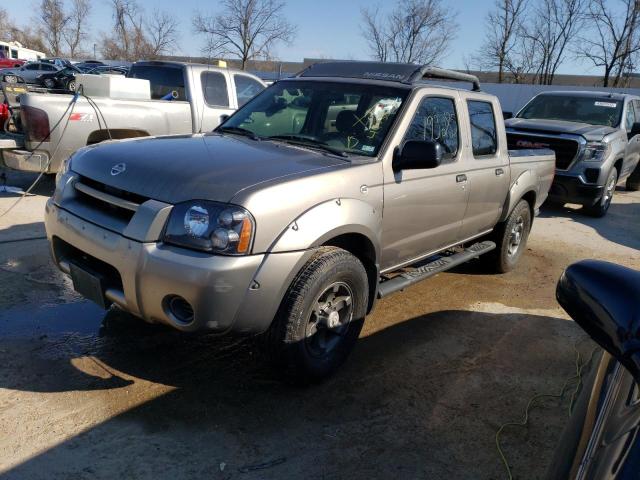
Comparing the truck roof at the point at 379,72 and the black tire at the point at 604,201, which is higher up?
the truck roof at the point at 379,72

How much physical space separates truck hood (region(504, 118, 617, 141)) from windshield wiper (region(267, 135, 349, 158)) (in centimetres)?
653

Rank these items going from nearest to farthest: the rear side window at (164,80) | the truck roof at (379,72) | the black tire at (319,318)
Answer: the black tire at (319,318) → the truck roof at (379,72) → the rear side window at (164,80)

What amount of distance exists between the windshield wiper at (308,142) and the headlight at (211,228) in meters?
1.15

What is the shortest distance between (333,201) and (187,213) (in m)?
0.86

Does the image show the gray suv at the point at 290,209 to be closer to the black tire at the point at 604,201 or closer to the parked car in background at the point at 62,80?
the black tire at the point at 604,201

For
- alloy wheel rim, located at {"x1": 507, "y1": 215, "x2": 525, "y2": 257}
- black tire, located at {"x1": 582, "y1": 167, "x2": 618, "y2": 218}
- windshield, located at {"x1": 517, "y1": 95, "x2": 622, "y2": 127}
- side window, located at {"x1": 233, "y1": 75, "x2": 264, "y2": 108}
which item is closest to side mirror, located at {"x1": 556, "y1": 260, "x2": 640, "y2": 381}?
alloy wheel rim, located at {"x1": 507, "y1": 215, "x2": 525, "y2": 257}

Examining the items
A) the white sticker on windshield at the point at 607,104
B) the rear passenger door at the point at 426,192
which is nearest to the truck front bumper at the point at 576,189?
the white sticker on windshield at the point at 607,104

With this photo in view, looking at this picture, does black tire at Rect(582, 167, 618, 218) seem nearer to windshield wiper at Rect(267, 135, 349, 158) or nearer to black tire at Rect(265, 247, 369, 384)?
windshield wiper at Rect(267, 135, 349, 158)

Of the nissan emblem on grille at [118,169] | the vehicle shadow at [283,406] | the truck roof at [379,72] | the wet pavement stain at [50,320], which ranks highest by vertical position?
the truck roof at [379,72]

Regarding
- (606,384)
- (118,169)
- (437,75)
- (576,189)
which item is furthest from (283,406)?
(576,189)

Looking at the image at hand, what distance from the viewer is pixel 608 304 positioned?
1.54 m

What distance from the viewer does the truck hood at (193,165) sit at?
2.92 m

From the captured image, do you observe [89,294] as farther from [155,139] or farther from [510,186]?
[510,186]

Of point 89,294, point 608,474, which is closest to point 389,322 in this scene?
point 89,294
